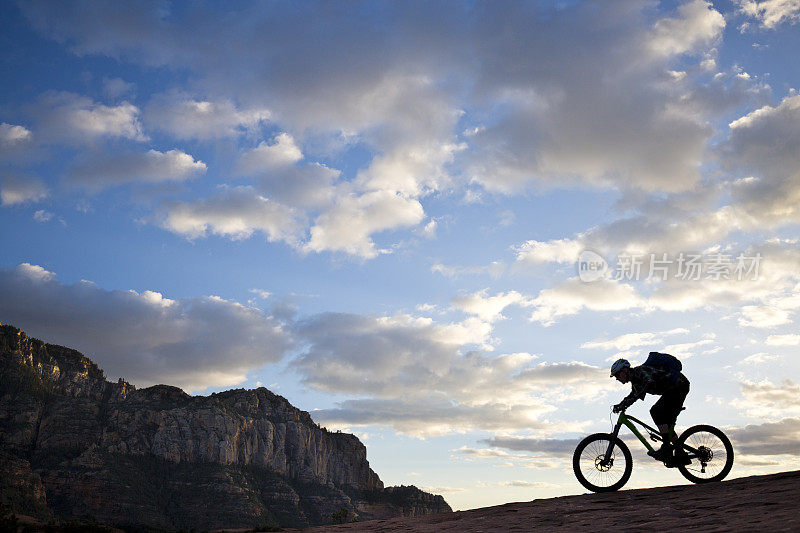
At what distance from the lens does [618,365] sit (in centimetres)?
1304

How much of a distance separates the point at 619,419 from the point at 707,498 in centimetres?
295

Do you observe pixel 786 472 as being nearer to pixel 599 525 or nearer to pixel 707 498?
pixel 707 498

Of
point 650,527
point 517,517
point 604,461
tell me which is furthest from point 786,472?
point 517,517

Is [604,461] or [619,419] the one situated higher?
[619,419]

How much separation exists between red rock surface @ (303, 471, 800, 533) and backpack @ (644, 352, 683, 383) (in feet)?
7.70

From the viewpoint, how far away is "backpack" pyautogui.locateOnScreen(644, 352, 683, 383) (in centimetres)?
1273

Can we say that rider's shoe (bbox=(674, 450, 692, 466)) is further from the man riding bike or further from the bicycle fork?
the bicycle fork

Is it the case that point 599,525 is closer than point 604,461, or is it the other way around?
point 599,525

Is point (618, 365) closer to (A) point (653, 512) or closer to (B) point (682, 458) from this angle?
(B) point (682, 458)

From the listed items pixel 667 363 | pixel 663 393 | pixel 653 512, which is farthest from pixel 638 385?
pixel 653 512

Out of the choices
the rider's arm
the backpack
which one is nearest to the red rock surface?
the rider's arm

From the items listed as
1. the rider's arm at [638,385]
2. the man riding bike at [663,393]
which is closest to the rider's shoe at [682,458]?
the man riding bike at [663,393]

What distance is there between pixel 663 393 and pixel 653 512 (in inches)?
141

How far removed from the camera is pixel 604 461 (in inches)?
520
